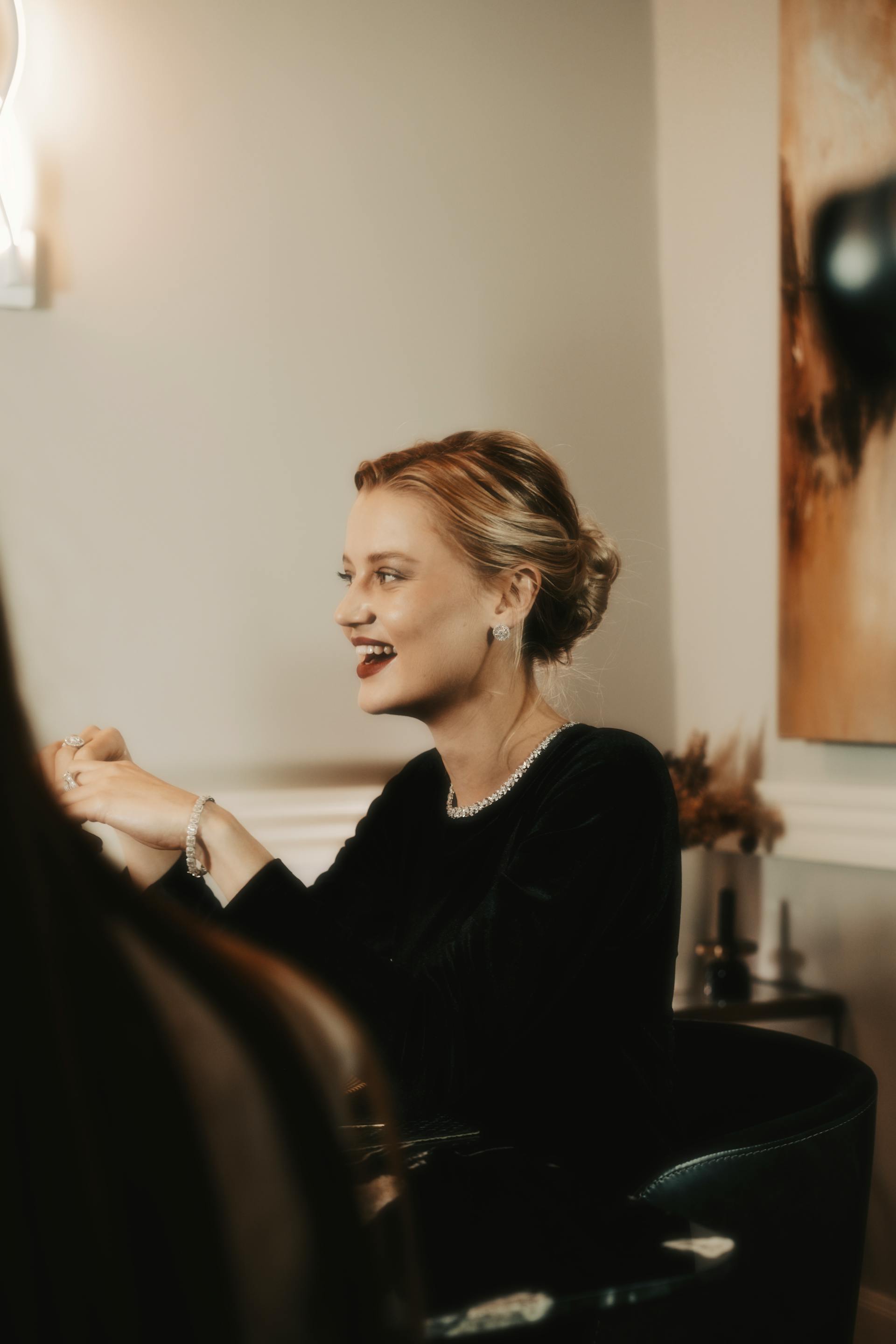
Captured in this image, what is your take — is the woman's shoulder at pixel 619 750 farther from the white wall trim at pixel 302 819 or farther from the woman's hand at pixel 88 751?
the white wall trim at pixel 302 819

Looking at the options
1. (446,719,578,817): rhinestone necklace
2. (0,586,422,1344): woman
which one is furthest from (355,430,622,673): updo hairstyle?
(0,586,422,1344): woman

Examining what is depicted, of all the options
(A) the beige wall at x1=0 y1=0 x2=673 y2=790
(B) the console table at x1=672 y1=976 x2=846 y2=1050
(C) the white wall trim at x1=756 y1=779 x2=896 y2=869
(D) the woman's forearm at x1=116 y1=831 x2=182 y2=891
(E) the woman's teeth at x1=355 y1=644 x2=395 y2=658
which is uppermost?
(A) the beige wall at x1=0 y1=0 x2=673 y2=790

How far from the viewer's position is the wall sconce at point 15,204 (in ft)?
5.61

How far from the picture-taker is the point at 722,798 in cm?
211

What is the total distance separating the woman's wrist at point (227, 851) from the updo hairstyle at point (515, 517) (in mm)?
486

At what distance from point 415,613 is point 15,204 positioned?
3.12ft

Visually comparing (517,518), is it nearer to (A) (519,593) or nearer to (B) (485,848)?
(A) (519,593)

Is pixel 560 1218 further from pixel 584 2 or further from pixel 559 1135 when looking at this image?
pixel 584 2

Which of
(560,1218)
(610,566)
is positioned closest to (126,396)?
(610,566)

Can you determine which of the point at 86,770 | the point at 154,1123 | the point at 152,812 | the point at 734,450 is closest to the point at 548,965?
the point at 152,812

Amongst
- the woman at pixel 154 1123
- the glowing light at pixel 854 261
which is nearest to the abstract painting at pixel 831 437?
the glowing light at pixel 854 261

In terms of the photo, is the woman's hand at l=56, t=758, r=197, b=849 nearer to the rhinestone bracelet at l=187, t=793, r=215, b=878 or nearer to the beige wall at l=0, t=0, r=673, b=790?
the rhinestone bracelet at l=187, t=793, r=215, b=878

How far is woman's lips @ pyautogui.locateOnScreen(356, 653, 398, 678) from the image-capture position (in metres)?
1.48

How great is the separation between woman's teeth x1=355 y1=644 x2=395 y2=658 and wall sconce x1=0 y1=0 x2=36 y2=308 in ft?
2.63
